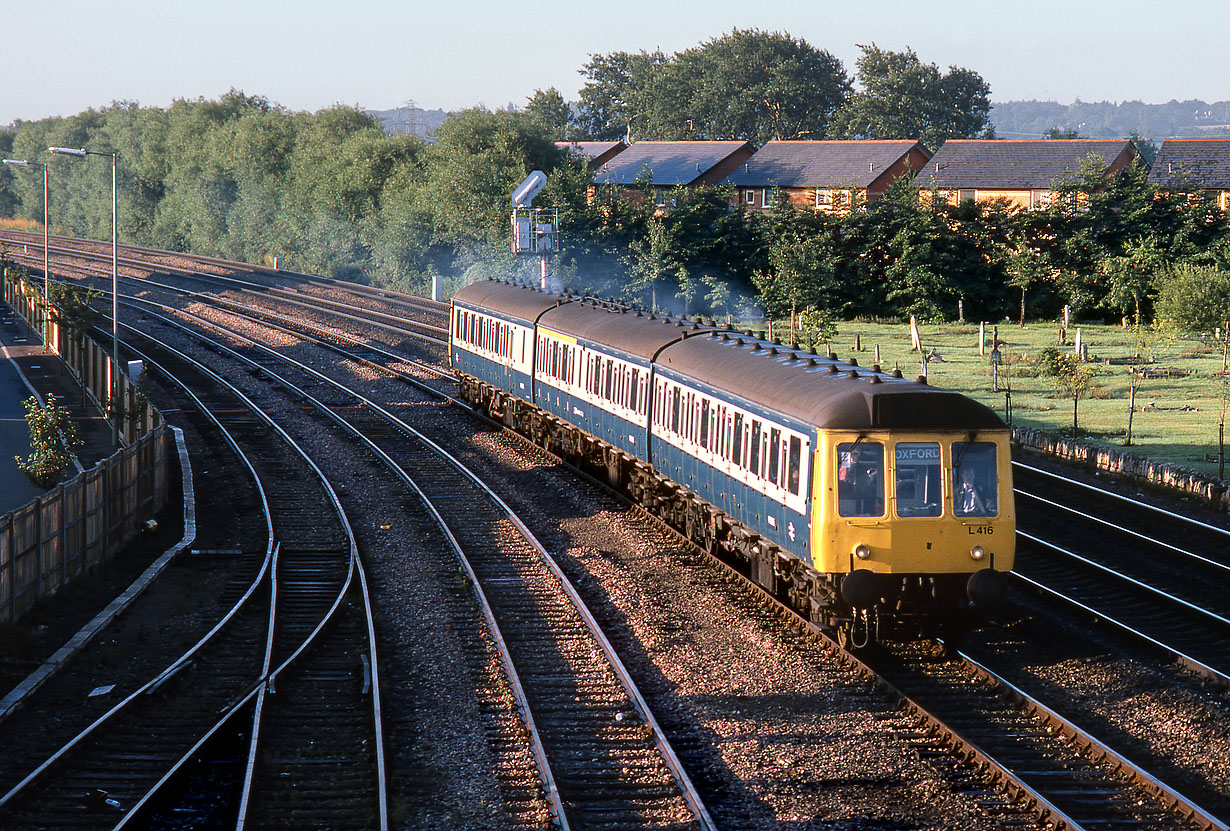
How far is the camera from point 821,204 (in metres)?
72.4

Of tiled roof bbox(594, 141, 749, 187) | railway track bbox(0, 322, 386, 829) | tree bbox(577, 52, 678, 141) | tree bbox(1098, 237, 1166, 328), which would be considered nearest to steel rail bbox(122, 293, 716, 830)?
railway track bbox(0, 322, 386, 829)

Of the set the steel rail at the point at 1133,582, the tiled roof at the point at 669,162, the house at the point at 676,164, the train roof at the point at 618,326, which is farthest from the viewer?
the tiled roof at the point at 669,162

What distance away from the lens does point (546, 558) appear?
19.2 meters

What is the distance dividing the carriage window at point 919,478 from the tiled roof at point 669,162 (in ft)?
204

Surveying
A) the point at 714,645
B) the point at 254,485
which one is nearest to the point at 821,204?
the point at 254,485

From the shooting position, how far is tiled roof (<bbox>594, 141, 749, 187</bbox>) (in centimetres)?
7700

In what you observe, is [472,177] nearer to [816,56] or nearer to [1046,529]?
[1046,529]

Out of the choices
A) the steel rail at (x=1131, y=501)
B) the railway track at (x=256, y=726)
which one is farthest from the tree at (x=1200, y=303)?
the railway track at (x=256, y=726)

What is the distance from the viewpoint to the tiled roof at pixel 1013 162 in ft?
221

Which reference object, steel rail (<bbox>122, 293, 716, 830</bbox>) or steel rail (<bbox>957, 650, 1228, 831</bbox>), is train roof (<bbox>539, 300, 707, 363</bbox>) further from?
steel rail (<bbox>957, 650, 1228, 831</bbox>)

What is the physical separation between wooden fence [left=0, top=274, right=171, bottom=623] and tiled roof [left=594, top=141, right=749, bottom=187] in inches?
2043

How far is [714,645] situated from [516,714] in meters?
3.15

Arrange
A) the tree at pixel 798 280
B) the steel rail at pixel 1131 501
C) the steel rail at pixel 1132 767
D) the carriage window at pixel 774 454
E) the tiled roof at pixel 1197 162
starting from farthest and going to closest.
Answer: the tiled roof at pixel 1197 162 → the tree at pixel 798 280 → the steel rail at pixel 1131 501 → the carriage window at pixel 774 454 → the steel rail at pixel 1132 767

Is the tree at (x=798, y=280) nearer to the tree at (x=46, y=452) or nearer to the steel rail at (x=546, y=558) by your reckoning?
the steel rail at (x=546, y=558)
